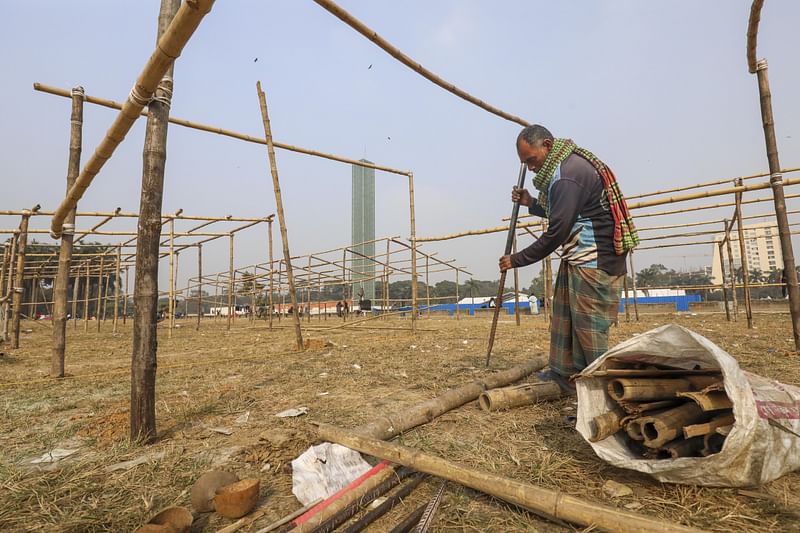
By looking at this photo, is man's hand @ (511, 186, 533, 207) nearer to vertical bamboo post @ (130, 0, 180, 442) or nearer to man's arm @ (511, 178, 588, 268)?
man's arm @ (511, 178, 588, 268)

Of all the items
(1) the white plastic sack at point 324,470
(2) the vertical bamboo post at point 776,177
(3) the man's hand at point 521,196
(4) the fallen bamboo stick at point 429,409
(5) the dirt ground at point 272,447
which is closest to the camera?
(5) the dirt ground at point 272,447

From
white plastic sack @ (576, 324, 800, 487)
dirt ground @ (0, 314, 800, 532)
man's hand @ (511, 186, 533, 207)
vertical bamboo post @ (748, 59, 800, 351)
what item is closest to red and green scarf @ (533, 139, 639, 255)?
man's hand @ (511, 186, 533, 207)

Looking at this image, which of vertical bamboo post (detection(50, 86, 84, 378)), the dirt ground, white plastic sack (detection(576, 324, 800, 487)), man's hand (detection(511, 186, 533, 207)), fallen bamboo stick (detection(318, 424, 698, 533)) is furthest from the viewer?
vertical bamboo post (detection(50, 86, 84, 378))

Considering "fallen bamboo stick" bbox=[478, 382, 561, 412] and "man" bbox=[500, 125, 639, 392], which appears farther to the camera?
"fallen bamboo stick" bbox=[478, 382, 561, 412]

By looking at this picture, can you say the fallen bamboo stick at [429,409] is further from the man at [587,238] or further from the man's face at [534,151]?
the man's face at [534,151]

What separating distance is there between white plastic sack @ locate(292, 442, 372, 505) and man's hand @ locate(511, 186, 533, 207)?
2782 millimetres

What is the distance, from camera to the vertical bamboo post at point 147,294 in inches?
92.3

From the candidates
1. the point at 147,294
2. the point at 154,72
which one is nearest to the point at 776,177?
the point at 154,72

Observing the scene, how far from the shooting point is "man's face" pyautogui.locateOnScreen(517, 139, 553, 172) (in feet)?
9.48

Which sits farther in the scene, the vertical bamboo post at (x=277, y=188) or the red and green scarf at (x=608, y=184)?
the vertical bamboo post at (x=277, y=188)

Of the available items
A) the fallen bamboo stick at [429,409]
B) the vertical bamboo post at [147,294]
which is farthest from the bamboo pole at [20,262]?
the fallen bamboo stick at [429,409]

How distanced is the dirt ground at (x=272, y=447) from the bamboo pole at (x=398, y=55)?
3074mm

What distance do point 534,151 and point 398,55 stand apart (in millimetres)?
1687

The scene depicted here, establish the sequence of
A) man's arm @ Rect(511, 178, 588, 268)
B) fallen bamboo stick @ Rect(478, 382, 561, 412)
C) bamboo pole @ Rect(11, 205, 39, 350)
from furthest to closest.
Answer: bamboo pole @ Rect(11, 205, 39, 350), fallen bamboo stick @ Rect(478, 382, 561, 412), man's arm @ Rect(511, 178, 588, 268)
